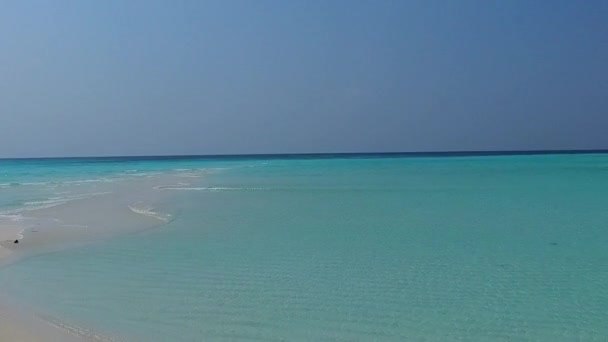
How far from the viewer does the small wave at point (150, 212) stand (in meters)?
11.7

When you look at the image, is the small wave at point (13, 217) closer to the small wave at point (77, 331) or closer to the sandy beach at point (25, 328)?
the sandy beach at point (25, 328)

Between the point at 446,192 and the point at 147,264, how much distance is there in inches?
486

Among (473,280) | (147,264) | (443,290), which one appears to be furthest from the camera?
(147,264)

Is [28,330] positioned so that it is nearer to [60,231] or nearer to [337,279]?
[337,279]

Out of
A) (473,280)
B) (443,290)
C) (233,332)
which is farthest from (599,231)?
(233,332)

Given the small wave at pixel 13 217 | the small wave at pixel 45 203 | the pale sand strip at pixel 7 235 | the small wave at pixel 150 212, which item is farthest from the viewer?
the small wave at pixel 45 203

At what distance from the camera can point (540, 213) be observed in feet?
37.7

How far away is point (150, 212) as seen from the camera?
12.9 meters

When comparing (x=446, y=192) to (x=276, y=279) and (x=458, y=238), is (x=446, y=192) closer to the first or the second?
(x=458, y=238)

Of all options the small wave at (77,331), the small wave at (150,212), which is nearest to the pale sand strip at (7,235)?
the small wave at (150,212)

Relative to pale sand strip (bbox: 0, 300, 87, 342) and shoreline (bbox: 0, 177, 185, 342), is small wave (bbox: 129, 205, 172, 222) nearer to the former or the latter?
shoreline (bbox: 0, 177, 185, 342)

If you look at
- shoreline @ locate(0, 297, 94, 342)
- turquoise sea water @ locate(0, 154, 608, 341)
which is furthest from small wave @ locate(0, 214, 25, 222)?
shoreline @ locate(0, 297, 94, 342)

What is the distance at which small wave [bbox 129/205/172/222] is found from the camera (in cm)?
1171

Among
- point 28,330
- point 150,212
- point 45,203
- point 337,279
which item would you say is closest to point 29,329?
point 28,330
